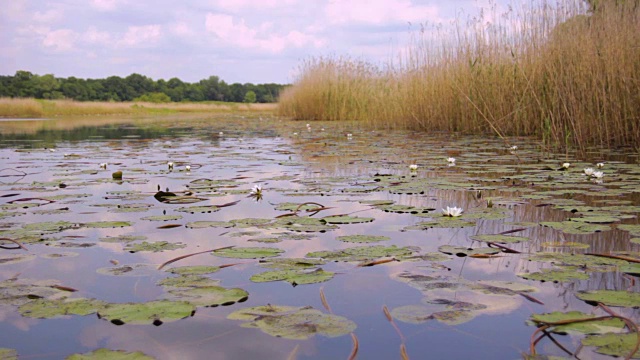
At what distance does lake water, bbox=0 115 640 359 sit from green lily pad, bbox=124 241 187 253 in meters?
0.01

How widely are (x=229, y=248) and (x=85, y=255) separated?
0.52 m

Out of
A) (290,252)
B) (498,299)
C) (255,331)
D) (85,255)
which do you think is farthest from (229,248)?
(498,299)

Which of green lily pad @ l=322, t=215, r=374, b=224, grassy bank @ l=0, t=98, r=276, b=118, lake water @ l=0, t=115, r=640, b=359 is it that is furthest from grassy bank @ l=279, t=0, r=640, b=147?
grassy bank @ l=0, t=98, r=276, b=118

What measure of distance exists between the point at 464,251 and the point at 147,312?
3.56 feet

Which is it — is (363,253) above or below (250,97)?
below

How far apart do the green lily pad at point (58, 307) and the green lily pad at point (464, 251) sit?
1126mm

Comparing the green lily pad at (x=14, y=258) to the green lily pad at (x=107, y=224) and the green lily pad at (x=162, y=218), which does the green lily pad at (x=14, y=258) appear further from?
the green lily pad at (x=162, y=218)

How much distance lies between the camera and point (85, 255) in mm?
2031

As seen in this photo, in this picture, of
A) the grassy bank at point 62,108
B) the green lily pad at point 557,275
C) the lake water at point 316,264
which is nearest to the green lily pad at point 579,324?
the lake water at point 316,264

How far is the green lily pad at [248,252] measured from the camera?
1.93 meters

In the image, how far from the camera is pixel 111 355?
3.76 feet

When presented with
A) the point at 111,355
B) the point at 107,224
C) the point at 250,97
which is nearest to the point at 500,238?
the point at 111,355

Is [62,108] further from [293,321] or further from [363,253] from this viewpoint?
[293,321]

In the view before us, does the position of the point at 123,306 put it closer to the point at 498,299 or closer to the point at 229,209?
the point at 498,299
